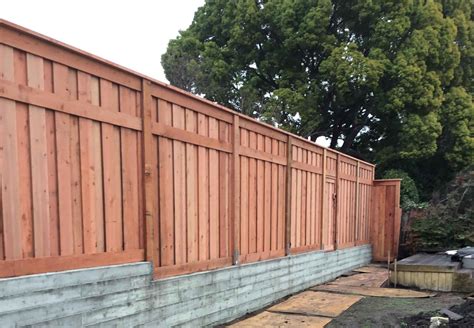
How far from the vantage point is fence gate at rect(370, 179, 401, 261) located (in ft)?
35.5

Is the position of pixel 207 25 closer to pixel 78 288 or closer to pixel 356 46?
pixel 356 46

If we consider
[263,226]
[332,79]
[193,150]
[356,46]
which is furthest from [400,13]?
[193,150]

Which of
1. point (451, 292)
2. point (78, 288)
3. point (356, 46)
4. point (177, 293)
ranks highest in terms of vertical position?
point (356, 46)

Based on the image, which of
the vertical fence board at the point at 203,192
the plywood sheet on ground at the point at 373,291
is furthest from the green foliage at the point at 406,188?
the vertical fence board at the point at 203,192

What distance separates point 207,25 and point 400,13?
6743mm

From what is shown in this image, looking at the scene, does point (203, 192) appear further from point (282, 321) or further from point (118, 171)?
point (282, 321)

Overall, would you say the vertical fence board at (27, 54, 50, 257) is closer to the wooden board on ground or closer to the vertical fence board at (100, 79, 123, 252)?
the vertical fence board at (100, 79, 123, 252)

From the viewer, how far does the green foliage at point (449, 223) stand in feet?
34.0

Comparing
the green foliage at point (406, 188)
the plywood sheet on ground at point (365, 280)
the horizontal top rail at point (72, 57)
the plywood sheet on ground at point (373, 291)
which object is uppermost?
the horizontal top rail at point (72, 57)

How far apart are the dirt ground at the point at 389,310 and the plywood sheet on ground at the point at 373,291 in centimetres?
27

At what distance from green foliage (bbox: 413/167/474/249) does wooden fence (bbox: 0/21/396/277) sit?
6.16 metres

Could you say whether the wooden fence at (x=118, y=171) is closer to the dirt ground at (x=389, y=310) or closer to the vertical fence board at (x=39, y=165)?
the vertical fence board at (x=39, y=165)

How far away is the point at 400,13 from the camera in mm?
12672

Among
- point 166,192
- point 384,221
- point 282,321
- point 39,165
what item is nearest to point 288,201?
point 282,321
